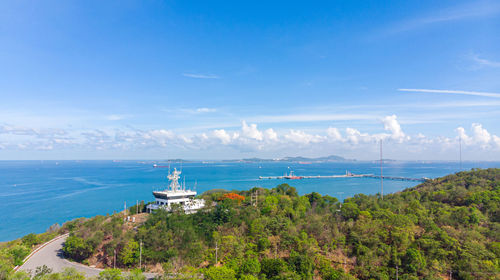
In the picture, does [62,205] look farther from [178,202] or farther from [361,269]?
[361,269]

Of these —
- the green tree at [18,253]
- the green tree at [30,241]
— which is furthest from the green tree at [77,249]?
the green tree at [30,241]

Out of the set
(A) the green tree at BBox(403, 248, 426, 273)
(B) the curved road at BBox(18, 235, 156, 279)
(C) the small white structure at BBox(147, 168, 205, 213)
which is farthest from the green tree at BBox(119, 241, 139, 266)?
(A) the green tree at BBox(403, 248, 426, 273)

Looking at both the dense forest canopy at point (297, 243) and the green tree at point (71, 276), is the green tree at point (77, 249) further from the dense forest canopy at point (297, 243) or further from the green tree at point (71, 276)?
the green tree at point (71, 276)

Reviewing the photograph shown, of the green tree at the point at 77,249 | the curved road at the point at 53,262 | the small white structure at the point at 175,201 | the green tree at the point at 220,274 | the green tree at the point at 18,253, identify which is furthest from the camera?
the small white structure at the point at 175,201

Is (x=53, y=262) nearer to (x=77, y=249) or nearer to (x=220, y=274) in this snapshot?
(x=77, y=249)

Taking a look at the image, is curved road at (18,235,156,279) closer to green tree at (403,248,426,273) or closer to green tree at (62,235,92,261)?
green tree at (62,235,92,261)

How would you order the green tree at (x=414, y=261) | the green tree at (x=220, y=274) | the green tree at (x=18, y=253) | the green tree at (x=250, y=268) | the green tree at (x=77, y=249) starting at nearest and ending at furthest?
the green tree at (x=220, y=274) → the green tree at (x=250, y=268) → the green tree at (x=414, y=261) → the green tree at (x=18, y=253) → the green tree at (x=77, y=249)

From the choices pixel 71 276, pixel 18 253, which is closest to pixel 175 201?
pixel 18 253

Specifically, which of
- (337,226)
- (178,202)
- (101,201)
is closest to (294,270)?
(337,226)
